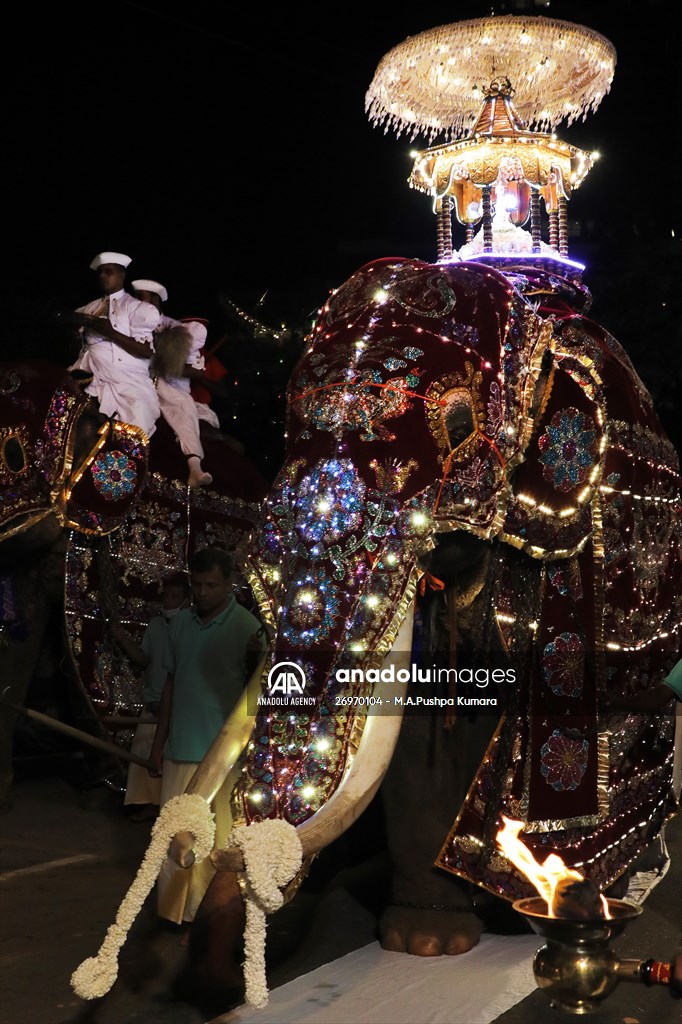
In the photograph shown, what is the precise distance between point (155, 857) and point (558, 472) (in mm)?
1859

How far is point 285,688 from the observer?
339cm

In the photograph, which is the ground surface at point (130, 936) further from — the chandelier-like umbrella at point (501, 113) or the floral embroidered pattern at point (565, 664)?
the chandelier-like umbrella at point (501, 113)

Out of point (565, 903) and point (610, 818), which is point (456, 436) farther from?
point (565, 903)

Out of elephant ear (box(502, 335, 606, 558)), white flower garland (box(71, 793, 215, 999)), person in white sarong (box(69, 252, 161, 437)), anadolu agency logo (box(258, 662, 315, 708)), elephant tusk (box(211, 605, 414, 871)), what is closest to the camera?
white flower garland (box(71, 793, 215, 999))

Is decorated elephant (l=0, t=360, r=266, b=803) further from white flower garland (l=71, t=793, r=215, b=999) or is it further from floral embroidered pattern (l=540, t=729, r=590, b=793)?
white flower garland (l=71, t=793, r=215, b=999)

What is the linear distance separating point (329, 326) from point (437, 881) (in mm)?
1852

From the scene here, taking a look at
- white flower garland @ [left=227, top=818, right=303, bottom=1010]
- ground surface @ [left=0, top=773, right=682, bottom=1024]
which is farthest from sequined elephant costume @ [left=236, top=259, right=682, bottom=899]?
ground surface @ [left=0, top=773, right=682, bottom=1024]

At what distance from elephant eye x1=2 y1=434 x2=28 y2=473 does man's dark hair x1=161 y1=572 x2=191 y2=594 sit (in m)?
1.00

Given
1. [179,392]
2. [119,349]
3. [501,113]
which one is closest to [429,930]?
[501,113]

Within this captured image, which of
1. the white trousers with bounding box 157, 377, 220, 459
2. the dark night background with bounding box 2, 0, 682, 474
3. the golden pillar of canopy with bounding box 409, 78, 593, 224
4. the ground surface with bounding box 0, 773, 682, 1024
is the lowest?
the ground surface with bounding box 0, 773, 682, 1024

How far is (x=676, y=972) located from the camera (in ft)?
6.26

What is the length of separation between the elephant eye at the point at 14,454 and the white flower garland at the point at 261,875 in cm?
342

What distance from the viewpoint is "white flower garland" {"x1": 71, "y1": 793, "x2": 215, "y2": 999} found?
9.79 ft

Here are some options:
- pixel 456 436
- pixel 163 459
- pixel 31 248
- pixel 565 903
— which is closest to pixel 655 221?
pixel 31 248
